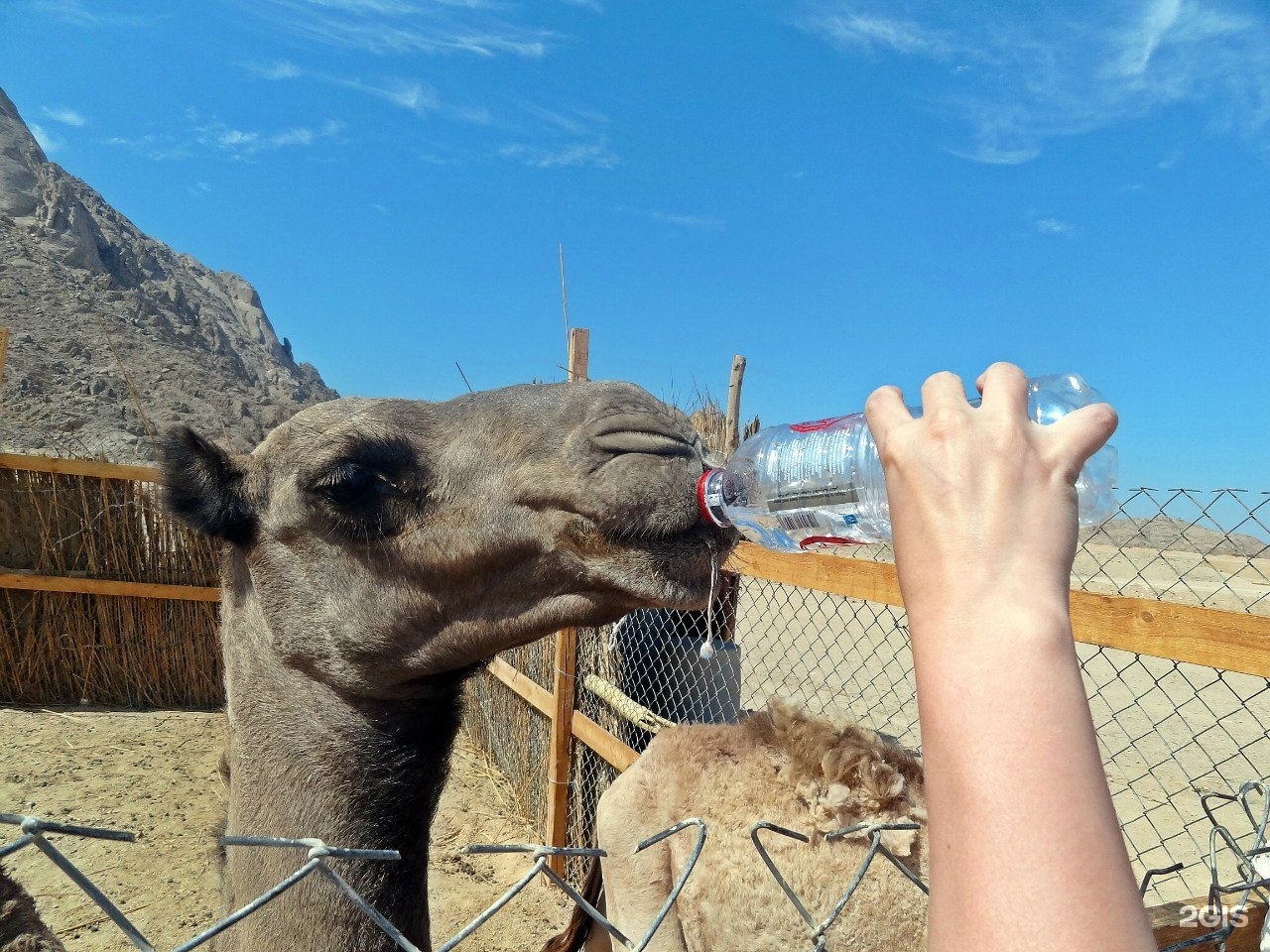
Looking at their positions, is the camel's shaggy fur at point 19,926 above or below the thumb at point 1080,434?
below

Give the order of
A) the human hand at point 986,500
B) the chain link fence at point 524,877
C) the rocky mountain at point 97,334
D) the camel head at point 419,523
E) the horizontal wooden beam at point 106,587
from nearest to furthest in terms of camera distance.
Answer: the human hand at point 986,500 → the chain link fence at point 524,877 → the camel head at point 419,523 → the horizontal wooden beam at point 106,587 → the rocky mountain at point 97,334

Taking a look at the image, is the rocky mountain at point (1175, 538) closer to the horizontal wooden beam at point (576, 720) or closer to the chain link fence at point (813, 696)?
the chain link fence at point (813, 696)

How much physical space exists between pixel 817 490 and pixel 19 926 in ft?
6.31

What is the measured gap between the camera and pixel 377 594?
7.43ft

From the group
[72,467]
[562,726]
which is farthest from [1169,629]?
[72,467]

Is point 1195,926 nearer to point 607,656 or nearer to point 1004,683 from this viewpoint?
point 1004,683

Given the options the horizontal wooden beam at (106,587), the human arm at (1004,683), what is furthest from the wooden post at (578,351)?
the horizontal wooden beam at (106,587)

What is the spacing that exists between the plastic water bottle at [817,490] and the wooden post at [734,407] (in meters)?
4.40

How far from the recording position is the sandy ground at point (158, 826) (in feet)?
18.7

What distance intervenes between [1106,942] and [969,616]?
26 centimetres

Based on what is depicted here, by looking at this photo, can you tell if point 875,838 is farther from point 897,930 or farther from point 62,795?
point 62,795

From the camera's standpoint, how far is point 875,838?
163 centimetres

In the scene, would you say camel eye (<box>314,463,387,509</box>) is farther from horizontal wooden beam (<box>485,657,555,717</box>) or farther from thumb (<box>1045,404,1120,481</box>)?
horizontal wooden beam (<box>485,657,555,717</box>)

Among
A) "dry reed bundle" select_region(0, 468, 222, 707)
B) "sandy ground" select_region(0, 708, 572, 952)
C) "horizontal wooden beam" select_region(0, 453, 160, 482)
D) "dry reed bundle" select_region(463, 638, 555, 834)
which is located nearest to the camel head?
"sandy ground" select_region(0, 708, 572, 952)
